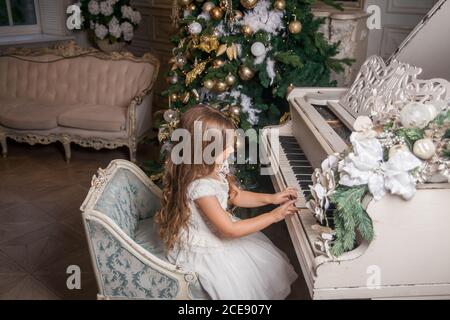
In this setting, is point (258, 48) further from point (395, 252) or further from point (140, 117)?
point (140, 117)

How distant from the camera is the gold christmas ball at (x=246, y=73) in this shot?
2967 mm

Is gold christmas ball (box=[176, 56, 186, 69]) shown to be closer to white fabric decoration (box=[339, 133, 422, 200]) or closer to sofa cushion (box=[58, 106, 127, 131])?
sofa cushion (box=[58, 106, 127, 131])

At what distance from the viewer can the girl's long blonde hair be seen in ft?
5.64

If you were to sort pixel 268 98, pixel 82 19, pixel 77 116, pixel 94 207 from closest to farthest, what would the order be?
pixel 94 207 → pixel 268 98 → pixel 77 116 → pixel 82 19

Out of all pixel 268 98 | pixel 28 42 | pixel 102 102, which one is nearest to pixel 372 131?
pixel 268 98

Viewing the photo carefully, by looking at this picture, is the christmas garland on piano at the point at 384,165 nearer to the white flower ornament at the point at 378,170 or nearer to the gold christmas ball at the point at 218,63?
the white flower ornament at the point at 378,170

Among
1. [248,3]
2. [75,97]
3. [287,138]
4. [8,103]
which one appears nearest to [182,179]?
[287,138]

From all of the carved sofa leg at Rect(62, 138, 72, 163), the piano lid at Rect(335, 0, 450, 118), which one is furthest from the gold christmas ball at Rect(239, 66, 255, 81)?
the carved sofa leg at Rect(62, 138, 72, 163)

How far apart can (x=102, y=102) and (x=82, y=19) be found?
1542mm

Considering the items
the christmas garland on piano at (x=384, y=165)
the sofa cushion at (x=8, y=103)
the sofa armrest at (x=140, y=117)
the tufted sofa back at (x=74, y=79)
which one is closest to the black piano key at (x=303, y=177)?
the christmas garland on piano at (x=384, y=165)

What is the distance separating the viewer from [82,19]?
5.75 meters

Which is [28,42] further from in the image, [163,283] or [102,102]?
[163,283]

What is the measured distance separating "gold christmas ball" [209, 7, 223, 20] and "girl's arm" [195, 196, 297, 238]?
1.62m

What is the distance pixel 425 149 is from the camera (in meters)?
1.31
